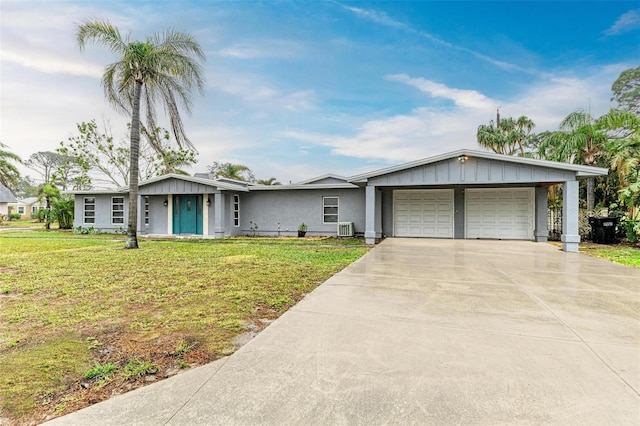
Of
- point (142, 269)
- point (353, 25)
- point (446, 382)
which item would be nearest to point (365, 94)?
point (353, 25)

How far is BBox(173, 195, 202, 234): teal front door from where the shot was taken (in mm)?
15719

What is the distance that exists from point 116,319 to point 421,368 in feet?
10.7

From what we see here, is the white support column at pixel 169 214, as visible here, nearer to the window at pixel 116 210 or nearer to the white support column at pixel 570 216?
the window at pixel 116 210

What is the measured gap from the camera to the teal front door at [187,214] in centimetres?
1572

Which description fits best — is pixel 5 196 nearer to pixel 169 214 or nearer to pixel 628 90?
pixel 169 214

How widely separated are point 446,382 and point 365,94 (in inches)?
634

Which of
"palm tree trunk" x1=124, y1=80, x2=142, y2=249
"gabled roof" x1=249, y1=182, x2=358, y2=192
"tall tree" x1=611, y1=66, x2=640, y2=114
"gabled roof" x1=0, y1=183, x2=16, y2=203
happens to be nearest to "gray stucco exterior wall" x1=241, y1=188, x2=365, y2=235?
"gabled roof" x1=249, y1=182, x2=358, y2=192

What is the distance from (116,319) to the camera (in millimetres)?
3576

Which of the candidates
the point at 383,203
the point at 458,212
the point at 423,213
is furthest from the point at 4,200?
the point at 458,212

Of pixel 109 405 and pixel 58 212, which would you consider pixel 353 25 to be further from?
pixel 58 212

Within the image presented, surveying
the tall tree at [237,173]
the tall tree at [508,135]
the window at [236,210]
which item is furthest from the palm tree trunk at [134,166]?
the tall tree at [508,135]

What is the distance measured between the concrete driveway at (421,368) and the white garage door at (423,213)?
9112 millimetres

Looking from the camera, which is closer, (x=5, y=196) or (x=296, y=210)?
(x=296, y=210)

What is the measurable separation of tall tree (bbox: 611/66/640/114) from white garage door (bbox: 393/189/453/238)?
67.0 ft
